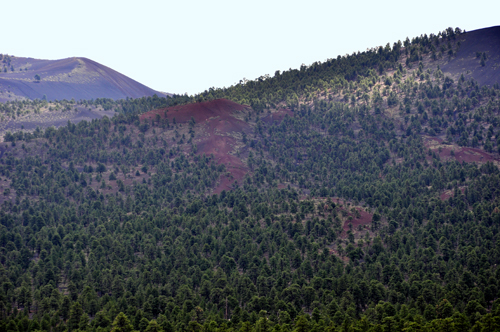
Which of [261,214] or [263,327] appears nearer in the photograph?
[263,327]

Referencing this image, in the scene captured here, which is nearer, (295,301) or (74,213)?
(295,301)

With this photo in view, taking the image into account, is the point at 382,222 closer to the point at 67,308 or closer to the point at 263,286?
the point at 263,286

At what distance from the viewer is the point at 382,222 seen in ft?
612

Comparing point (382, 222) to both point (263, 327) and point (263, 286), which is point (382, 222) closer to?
point (263, 286)

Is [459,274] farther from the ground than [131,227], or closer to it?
closer to it

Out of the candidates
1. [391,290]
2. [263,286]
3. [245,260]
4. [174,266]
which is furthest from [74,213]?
[391,290]

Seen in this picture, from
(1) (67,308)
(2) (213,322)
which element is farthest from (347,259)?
(1) (67,308)

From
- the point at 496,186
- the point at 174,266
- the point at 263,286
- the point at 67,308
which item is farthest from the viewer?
the point at 496,186

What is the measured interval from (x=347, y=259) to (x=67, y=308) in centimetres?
7759

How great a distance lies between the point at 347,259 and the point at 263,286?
1366 inches

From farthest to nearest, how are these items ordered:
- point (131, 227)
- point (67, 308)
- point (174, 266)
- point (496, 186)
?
point (496, 186) < point (131, 227) < point (174, 266) < point (67, 308)

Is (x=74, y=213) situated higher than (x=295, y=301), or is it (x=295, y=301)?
(x=74, y=213)

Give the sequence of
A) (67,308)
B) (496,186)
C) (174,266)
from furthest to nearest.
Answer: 1. (496,186)
2. (174,266)
3. (67,308)

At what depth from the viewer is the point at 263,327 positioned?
11188cm
